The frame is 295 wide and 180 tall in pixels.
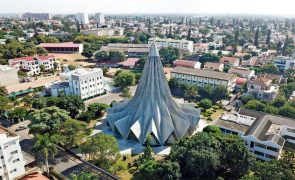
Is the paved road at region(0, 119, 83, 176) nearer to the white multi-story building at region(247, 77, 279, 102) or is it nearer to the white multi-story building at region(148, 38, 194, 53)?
the white multi-story building at region(247, 77, 279, 102)

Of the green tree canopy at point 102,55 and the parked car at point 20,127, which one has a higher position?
the green tree canopy at point 102,55

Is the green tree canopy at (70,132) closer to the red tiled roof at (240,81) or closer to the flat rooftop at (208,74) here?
the flat rooftop at (208,74)

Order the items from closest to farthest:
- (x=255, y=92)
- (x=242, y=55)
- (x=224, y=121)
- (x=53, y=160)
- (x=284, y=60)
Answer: (x=53, y=160)
(x=224, y=121)
(x=255, y=92)
(x=284, y=60)
(x=242, y=55)

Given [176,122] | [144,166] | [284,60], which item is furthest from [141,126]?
[284,60]

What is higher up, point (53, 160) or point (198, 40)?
point (198, 40)

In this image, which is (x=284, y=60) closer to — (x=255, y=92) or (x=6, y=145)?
(x=255, y=92)

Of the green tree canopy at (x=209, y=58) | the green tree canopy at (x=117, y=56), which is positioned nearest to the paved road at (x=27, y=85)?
the green tree canopy at (x=117, y=56)

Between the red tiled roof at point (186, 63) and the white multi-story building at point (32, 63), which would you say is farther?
the red tiled roof at point (186, 63)
